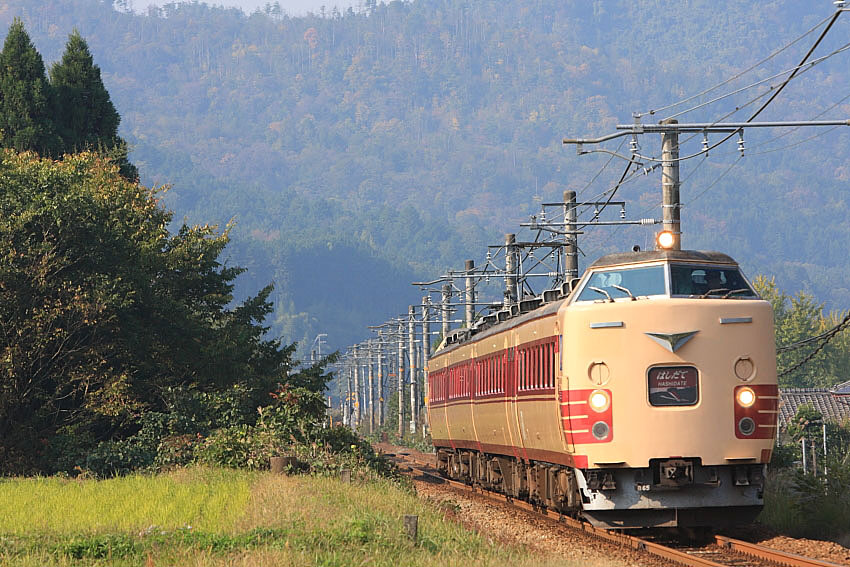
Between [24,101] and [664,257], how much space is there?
30.7 m

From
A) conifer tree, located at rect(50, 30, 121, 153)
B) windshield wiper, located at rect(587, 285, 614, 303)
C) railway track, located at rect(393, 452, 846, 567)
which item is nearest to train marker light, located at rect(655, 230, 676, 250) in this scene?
windshield wiper, located at rect(587, 285, 614, 303)

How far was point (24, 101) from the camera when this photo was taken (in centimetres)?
4369

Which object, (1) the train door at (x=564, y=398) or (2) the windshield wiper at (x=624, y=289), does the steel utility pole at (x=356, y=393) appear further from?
(2) the windshield wiper at (x=624, y=289)

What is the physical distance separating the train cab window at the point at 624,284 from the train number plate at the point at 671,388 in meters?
1.27

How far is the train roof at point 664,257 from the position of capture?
1938 centimetres

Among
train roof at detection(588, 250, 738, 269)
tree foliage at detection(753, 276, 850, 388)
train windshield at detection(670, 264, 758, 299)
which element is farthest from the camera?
tree foliage at detection(753, 276, 850, 388)

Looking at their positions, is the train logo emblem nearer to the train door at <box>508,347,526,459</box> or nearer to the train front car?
the train front car

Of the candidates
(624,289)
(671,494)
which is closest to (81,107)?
(624,289)

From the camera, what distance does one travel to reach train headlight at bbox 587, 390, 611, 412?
60.9ft

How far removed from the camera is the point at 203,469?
28094 millimetres

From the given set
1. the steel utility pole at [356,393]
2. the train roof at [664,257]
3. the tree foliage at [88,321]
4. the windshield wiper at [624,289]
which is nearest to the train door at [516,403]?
the train roof at [664,257]

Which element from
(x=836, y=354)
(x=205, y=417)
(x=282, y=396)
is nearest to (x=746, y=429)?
(x=282, y=396)

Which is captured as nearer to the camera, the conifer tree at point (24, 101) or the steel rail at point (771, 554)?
the steel rail at point (771, 554)

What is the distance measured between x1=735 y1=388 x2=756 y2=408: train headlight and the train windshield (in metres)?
1.46
